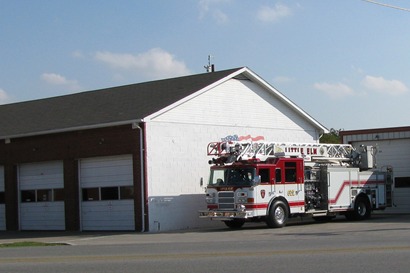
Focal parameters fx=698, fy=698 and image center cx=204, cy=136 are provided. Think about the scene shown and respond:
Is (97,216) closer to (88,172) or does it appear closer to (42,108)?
(88,172)

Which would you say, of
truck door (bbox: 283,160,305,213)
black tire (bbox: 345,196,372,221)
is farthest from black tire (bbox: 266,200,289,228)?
black tire (bbox: 345,196,372,221)

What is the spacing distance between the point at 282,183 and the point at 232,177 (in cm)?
194

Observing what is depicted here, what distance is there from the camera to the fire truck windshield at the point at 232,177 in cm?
2591

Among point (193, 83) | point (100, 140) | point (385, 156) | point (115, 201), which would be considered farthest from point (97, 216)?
point (385, 156)

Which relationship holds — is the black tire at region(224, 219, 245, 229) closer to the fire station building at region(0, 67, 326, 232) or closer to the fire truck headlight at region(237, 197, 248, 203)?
the fire station building at region(0, 67, 326, 232)

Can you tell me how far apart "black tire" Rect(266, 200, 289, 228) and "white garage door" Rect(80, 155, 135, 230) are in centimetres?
579

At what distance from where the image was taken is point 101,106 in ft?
107

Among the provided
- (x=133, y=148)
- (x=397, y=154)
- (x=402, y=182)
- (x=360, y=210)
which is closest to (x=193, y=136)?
(x=133, y=148)

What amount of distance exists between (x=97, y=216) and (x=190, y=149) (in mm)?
4864

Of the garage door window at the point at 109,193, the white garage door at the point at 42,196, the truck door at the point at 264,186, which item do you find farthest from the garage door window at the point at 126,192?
the truck door at the point at 264,186

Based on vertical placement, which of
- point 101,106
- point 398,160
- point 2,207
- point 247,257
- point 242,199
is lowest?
point 247,257

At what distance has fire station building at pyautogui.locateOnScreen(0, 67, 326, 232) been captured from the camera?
1105 inches

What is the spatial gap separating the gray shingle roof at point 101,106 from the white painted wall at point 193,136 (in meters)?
0.80

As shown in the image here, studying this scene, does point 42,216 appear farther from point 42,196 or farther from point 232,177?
point 232,177
